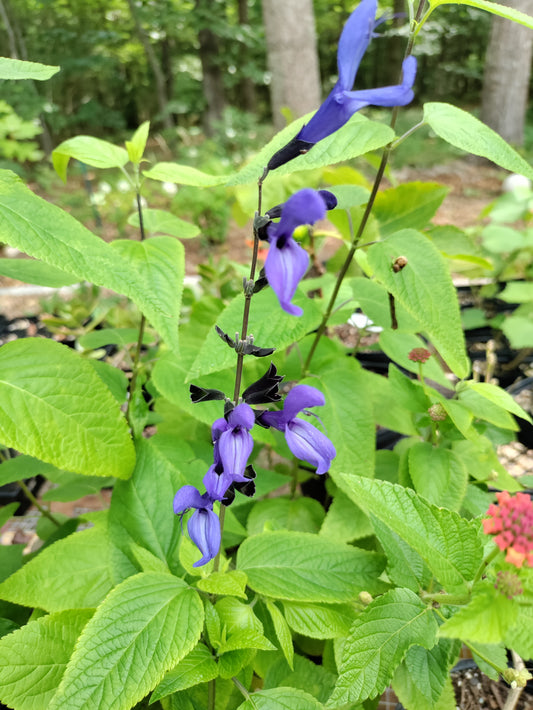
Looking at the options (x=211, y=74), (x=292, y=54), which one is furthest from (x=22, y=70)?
(x=211, y=74)

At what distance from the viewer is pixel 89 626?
51 cm

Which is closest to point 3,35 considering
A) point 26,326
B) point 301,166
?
point 26,326

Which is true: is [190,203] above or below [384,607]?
below

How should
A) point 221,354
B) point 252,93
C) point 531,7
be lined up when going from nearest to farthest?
point 221,354, point 531,7, point 252,93

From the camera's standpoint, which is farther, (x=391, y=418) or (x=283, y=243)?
(x=391, y=418)

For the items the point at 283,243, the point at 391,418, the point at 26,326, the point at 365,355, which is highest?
the point at 283,243

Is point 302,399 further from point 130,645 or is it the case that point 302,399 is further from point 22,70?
point 22,70

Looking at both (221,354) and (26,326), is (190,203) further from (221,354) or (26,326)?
(221,354)

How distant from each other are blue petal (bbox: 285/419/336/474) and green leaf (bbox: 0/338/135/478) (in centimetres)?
24

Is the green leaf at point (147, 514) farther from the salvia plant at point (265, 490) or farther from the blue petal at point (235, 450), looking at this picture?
the blue petal at point (235, 450)

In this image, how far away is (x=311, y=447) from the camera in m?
0.48

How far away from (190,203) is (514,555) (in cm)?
356

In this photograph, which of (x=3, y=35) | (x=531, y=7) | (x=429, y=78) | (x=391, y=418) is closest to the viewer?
(x=391, y=418)

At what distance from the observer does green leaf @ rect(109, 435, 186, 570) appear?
675 mm
